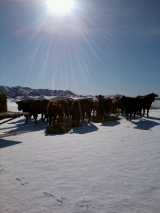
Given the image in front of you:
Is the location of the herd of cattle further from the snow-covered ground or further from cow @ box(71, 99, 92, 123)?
the snow-covered ground

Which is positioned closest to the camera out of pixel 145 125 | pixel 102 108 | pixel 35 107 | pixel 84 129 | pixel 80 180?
pixel 80 180

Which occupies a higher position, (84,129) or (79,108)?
(79,108)

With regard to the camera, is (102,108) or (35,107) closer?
(35,107)

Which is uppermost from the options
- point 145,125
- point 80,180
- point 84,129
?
point 145,125

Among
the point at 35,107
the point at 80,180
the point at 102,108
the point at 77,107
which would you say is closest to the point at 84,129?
the point at 77,107

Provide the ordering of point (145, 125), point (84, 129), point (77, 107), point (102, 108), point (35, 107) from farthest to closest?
point (102, 108) < point (35, 107) < point (77, 107) < point (145, 125) < point (84, 129)

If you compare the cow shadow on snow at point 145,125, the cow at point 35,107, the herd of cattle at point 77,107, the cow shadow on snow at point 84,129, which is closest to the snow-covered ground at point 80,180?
the cow shadow on snow at point 84,129

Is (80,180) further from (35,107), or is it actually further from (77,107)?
(35,107)

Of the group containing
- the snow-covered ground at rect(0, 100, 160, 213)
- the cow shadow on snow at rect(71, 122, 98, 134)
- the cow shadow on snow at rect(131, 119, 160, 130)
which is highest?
the cow shadow on snow at rect(131, 119, 160, 130)

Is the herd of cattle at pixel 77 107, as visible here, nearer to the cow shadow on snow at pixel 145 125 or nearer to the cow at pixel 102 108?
the cow at pixel 102 108

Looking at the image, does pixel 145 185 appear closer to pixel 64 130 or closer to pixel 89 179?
pixel 89 179

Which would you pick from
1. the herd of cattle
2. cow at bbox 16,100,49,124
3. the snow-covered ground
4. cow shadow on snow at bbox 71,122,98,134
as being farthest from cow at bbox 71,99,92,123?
the snow-covered ground

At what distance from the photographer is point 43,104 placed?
1581cm

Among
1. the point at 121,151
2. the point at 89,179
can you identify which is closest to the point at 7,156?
the point at 89,179
